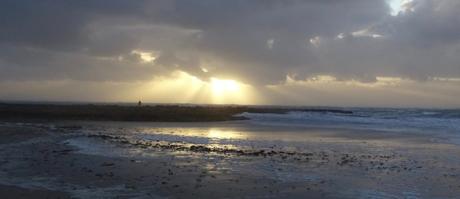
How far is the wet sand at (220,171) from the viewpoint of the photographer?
13.6 meters

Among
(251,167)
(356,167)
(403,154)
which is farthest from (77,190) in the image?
(403,154)

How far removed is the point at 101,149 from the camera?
945 inches

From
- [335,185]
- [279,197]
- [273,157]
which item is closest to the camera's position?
[279,197]

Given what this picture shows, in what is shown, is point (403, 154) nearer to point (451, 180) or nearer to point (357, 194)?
point (451, 180)

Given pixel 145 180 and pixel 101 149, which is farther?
pixel 101 149

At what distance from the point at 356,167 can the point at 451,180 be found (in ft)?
11.7

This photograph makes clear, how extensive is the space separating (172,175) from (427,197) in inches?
283

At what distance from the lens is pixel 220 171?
17.3 metres

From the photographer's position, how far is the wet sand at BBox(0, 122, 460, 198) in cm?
1365

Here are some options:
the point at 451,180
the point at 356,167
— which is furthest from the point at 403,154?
the point at 451,180

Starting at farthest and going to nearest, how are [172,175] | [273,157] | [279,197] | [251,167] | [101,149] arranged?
[101,149], [273,157], [251,167], [172,175], [279,197]

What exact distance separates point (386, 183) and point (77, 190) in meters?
8.47

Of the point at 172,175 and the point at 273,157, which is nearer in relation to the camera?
the point at 172,175

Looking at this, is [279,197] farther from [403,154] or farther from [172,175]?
[403,154]
